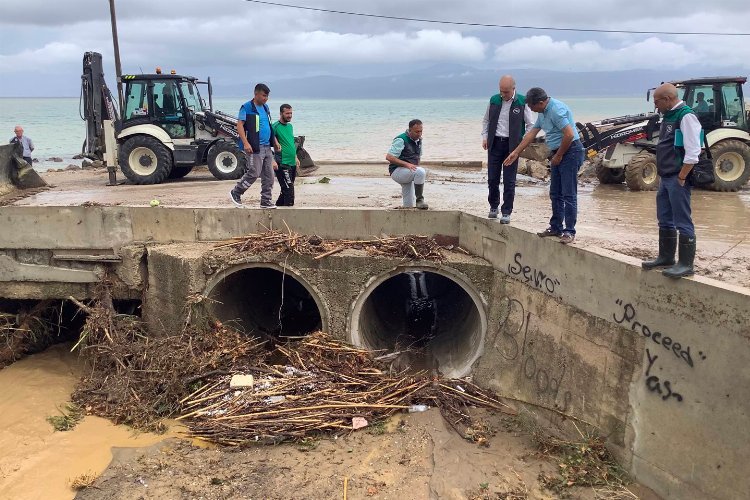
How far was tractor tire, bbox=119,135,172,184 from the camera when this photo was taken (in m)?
13.4

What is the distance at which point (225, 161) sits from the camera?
46.4 ft

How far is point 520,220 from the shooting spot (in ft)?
29.4

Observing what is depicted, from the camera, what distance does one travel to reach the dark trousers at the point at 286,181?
9.12 metres

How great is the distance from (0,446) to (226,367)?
2.63m

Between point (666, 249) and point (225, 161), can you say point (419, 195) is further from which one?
point (225, 161)

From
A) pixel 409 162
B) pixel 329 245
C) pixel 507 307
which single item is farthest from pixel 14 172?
pixel 507 307

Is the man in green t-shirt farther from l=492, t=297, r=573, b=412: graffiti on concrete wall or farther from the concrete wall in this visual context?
the concrete wall

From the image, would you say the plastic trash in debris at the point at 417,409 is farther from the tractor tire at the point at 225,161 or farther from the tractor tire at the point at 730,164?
the tractor tire at the point at 225,161

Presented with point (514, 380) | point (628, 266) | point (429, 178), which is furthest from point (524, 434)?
point (429, 178)

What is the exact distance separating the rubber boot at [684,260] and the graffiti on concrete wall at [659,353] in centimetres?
54

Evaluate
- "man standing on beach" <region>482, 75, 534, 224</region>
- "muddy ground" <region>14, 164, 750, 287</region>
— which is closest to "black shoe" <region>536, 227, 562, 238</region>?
"muddy ground" <region>14, 164, 750, 287</region>

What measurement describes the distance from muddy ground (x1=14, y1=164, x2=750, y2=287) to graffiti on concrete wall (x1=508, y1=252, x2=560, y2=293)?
1.53ft

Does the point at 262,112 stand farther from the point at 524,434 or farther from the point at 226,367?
the point at 524,434

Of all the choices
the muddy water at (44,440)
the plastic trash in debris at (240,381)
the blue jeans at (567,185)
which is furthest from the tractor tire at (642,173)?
the muddy water at (44,440)
